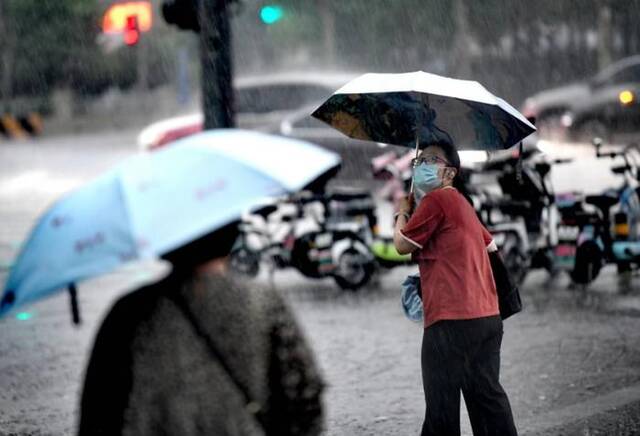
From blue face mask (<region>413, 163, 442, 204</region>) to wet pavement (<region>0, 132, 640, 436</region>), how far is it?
1986mm

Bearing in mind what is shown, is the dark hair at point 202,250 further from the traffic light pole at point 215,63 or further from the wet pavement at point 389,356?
the traffic light pole at point 215,63

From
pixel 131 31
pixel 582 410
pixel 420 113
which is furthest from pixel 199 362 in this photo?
pixel 131 31

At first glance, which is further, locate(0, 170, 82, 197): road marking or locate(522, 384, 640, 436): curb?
locate(0, 170, 82, 197): road marking

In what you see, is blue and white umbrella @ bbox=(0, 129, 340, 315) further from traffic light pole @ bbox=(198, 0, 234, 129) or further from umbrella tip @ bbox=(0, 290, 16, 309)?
traffic light pole @ bbox=(198, 0, 234, 129)

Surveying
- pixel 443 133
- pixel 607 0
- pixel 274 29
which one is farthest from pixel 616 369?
pixel 274 29

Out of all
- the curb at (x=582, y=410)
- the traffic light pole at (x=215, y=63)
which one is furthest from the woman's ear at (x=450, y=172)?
the traffic light pole at (x=215, y=63)

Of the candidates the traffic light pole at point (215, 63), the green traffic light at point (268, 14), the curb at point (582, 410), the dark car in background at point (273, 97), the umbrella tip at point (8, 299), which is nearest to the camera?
the umbrella tip at point (8, 299)

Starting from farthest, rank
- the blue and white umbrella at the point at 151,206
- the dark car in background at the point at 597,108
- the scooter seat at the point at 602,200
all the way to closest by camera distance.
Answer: the dark car in background at the point at 597,108 → the scooter seat at the point at 602,200 → the blue and white umbrella at the point at 151,206

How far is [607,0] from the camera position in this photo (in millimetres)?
33406

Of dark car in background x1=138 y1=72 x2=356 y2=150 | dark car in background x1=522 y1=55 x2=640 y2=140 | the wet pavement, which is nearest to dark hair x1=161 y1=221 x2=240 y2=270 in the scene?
the wet pavement

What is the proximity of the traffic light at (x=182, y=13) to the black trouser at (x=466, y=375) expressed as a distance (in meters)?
4.83

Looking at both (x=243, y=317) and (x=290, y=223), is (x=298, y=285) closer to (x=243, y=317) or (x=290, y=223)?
(x=290, y=223)

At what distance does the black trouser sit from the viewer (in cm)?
490

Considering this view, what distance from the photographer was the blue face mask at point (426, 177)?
16.6ft
